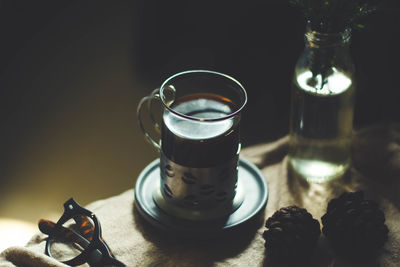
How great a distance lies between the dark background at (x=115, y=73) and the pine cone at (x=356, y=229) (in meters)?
0.29

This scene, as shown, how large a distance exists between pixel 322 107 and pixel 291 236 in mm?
223

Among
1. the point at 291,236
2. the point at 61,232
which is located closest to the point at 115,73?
the point at 61,232

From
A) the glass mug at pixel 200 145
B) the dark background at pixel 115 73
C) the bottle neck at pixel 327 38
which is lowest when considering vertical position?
the dark background at pixel 115 73

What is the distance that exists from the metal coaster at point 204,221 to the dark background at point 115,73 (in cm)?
22

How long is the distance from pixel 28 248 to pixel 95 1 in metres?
0.93

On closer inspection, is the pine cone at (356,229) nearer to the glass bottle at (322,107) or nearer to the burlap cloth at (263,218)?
the burlap cloth at (263,218)

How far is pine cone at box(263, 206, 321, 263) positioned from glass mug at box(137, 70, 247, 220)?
8 centimetres

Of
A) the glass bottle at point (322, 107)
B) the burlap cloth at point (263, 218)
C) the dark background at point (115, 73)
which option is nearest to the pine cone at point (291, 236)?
the burlap cloth at point (263, 218)

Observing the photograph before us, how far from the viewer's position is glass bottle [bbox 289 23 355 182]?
0.73 meters

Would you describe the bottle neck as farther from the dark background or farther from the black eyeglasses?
the black eyeglasses

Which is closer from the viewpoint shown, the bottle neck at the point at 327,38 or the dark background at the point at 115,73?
the bottle neck at the point at 327,38

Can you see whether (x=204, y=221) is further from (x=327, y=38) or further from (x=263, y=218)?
(x=327, y=38)

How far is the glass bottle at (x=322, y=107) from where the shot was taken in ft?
2.39

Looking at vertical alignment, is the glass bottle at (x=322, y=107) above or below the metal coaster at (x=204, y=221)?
above
